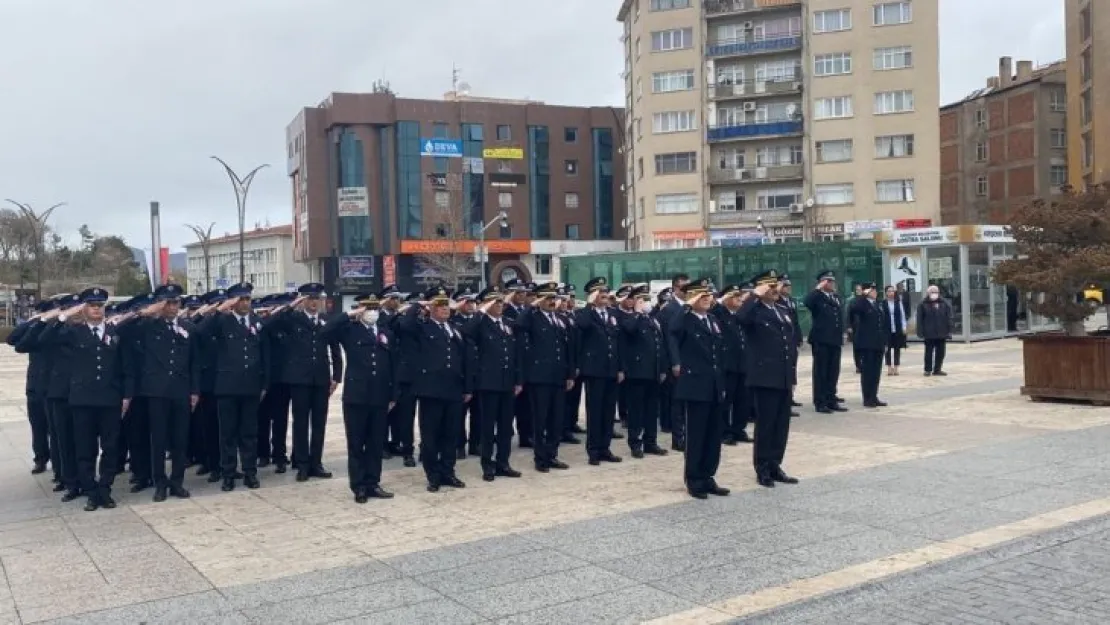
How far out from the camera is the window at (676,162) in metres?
56.8

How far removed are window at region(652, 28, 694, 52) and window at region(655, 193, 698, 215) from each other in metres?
8.51

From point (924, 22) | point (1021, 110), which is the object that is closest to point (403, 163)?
point (924, 22)

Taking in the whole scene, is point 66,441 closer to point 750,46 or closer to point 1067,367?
point 1067,367

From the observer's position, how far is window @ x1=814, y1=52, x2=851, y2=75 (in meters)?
54.0

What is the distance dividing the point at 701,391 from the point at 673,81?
5087cm

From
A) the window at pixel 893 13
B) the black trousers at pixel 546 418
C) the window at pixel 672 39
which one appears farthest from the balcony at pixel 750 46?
the black trousers at pixel 546 418

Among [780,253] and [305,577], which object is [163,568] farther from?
[780,253]

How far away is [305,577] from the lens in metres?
6.12

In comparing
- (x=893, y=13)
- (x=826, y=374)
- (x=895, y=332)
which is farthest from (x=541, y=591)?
(x=893, y=13)

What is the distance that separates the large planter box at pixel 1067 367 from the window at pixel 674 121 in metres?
44.6

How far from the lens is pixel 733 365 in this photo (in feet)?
34.9

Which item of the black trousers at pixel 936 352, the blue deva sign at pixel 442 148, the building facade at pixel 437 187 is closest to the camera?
the black trousers at pixel 936 352

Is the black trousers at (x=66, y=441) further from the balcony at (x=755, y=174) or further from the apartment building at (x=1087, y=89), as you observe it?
the apartment building at (x=1087, y=89)

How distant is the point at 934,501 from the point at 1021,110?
2521 inches
